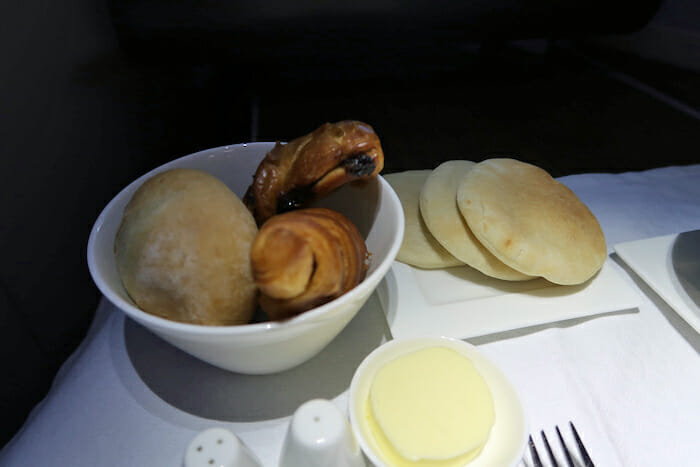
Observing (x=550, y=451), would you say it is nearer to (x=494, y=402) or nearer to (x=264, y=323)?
(x=494, y=402)

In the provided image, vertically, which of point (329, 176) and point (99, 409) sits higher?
point (329, 176)

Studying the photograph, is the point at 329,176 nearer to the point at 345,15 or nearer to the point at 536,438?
the point at 536,438

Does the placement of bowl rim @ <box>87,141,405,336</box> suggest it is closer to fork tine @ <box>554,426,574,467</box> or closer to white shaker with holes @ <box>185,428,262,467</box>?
white shaker with holes @ <box>185,428,262,467</box>

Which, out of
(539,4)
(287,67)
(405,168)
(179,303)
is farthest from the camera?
(287,67)

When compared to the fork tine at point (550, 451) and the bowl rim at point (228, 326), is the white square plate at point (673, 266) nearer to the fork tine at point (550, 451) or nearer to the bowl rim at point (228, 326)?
the fork tine at point (550, 451)

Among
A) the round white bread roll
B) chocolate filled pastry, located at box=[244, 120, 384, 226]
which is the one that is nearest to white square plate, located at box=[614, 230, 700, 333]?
chocolate filled pastry, located at box=[244, 120, 384, 226]

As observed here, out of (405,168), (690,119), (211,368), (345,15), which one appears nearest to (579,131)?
Answer: (690,119)
